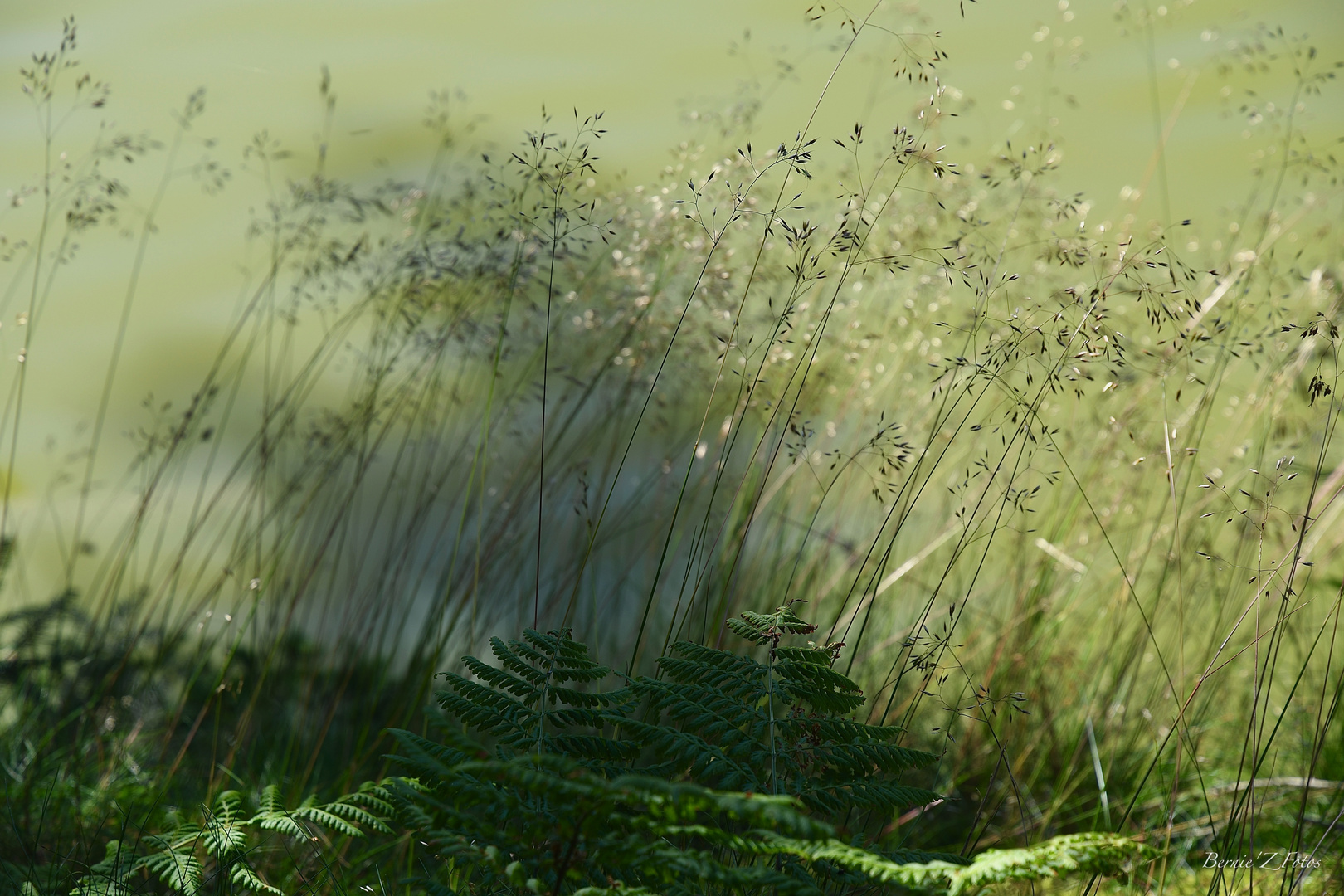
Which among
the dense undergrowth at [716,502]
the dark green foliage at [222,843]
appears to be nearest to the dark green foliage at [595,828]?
the dark green foliage at [222,843]

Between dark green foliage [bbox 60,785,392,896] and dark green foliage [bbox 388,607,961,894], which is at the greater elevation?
dark green foliage [bbox 388,607,961,894]

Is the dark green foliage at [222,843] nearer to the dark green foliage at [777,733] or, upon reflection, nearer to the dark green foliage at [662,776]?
the dark green foliage at [662,776]

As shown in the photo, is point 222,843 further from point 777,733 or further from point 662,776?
point 777,733

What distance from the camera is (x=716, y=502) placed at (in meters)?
1.90

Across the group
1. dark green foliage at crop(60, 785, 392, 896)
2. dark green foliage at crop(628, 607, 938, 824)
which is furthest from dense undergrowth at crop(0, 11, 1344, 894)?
dark green foliage at crop(628, 607, 938, 824)

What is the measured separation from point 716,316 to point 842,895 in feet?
3.43

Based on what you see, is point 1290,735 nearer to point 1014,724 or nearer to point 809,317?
point 1014,724

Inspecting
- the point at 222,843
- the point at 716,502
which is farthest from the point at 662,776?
the point at 716,502

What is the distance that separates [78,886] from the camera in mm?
952

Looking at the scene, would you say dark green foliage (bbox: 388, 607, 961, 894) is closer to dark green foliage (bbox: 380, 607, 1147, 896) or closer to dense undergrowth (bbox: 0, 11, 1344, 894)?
dark green foliage (bbox: 380, 607, 1147, 896)

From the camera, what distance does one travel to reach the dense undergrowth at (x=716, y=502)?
143 cm

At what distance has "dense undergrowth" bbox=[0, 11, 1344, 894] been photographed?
1427mm

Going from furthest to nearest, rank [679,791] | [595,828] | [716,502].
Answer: [716,502] → [595,828] → [679,791]

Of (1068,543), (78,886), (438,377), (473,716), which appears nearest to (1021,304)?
(1068,543)
